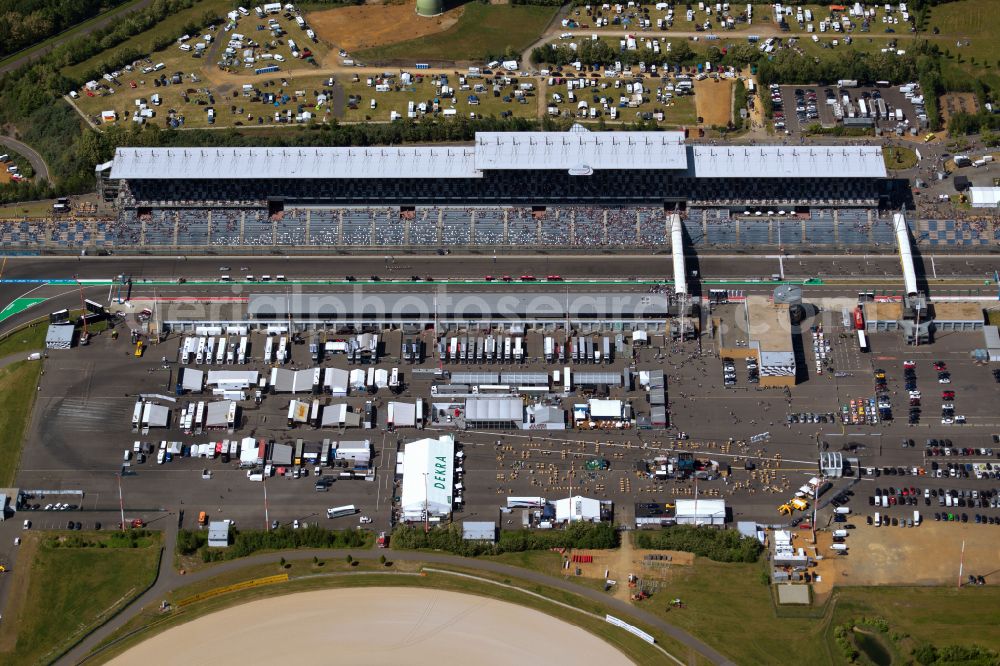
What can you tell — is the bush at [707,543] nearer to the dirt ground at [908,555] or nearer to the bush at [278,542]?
the dirt ground at [908,555]

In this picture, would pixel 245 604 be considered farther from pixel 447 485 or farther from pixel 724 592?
pixel 724 592

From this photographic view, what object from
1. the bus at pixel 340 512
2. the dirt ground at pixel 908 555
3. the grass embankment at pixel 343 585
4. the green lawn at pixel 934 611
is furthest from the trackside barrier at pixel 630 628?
the bus at pixel 340 512

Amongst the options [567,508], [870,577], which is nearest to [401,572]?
[567,508]

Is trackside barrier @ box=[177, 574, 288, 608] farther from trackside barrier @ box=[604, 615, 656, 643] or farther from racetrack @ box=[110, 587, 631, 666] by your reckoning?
trackside barrier @ box=[604, 615, 656, 643]

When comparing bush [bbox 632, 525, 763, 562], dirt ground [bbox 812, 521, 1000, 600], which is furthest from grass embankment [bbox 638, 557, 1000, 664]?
bush [bbox 632, 525, 763, 562]

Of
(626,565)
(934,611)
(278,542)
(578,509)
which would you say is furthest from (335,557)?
(934,611)

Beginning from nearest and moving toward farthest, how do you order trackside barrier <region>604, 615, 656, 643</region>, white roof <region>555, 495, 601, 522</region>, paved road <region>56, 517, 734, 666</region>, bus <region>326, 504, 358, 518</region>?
trackside barrier <region>604, 615, 656, 643</region> → paved road <region>56, 517, 734, 666</region> → white roof <region>555, 495, 601, 522</region> → bus <region>326, 504, 358, 518</region>

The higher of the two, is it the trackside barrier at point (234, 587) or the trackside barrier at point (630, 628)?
the trackside barrier at point (234, 587)
